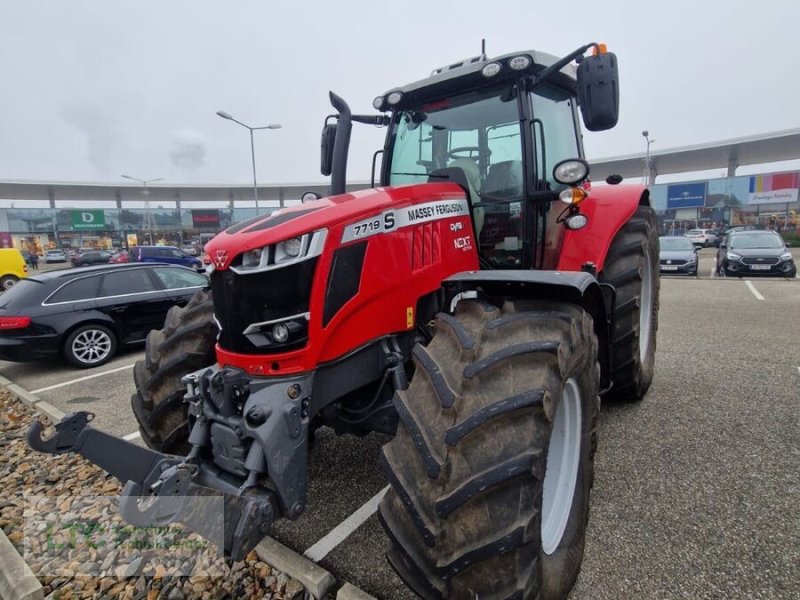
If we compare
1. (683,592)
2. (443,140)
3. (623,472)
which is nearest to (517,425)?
(683,592)

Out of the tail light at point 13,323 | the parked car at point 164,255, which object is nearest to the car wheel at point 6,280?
the parked car at point 164,255

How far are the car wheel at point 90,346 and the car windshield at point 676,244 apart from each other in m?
15.5

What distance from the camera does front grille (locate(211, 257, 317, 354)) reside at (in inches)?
80.4

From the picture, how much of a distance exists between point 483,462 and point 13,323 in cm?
736

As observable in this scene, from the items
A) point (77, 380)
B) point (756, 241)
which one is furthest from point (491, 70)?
point (756, 241)

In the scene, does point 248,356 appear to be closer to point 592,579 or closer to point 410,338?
point 410,338

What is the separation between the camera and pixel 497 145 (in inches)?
118

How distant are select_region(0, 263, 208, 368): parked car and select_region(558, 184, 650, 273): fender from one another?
657 centimetres

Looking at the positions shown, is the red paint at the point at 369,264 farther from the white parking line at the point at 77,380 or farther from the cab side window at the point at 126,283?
the cab side window at the point at 126,283

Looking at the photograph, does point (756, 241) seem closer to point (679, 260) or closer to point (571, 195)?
point (679, 260)

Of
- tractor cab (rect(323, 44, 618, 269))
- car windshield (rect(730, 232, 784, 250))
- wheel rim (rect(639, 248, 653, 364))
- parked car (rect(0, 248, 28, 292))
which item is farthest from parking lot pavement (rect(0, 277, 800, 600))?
parked car (rect(0, 248, 28, 292))

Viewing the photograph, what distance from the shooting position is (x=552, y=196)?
2.88 m

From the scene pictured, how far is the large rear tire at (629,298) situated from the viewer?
3385mm

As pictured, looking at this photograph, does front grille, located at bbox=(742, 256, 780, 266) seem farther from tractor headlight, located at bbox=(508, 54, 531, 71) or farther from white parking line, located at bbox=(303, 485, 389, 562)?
white parking line, located at bbox=(303, 485, 389, 562)
